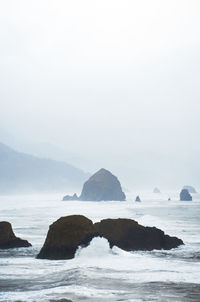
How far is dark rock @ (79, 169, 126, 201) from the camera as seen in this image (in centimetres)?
18062

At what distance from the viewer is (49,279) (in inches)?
819

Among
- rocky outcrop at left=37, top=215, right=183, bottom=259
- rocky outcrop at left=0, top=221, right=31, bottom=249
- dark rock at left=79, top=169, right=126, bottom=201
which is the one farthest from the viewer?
dark rock at left=79, top=169, right=126, bottom=201

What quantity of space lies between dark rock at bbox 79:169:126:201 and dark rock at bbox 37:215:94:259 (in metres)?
148

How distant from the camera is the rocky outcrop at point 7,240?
3488cm

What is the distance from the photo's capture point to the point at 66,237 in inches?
1188

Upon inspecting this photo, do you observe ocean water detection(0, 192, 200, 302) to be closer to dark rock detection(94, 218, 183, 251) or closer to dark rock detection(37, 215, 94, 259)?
dark rock detection(37, 215, 94, 259)

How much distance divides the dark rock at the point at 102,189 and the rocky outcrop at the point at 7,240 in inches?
5645

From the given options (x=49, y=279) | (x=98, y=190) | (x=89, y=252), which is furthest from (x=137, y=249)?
(x=98, y=190)

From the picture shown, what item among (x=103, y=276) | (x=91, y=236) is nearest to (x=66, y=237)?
(x=91, y=236)

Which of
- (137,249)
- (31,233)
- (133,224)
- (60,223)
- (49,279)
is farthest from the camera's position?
(31,233)

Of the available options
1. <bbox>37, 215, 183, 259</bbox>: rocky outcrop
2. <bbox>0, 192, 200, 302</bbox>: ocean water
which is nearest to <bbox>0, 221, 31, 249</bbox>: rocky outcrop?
<bbox>0, 192, 200, 302</bbox>: ocean water

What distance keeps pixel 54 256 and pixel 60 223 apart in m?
2.83

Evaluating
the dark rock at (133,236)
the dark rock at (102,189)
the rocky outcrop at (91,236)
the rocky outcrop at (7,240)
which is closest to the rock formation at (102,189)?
the dark rock at (102,189)

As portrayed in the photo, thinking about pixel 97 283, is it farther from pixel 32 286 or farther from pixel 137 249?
pixel 137 249
